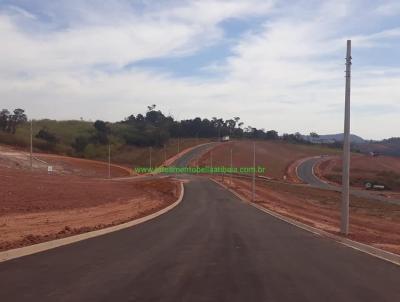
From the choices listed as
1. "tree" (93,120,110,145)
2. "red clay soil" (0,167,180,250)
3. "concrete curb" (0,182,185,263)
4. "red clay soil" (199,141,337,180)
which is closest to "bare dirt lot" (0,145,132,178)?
"red clay soil" (199,141,337,180)

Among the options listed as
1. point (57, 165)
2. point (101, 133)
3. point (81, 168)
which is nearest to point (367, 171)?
point (81, 168)

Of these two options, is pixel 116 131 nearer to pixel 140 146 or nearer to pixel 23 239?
pixel 140 146

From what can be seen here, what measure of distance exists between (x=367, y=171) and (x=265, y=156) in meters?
27.3

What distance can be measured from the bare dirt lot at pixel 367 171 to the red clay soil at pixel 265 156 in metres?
8.19

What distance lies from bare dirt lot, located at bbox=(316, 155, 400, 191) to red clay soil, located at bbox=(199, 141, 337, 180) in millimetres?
8192

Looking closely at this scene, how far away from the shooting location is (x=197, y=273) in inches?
489

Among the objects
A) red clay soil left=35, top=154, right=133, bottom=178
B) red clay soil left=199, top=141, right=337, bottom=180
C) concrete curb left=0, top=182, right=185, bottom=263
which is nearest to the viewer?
concrete curb left=0, top=182, right=185, bottom=263

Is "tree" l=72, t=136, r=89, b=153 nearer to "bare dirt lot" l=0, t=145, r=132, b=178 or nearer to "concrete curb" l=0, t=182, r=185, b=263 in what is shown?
"bare dirt lot" l=0, t=145, r=132, b=178

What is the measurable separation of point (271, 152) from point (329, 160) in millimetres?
14377

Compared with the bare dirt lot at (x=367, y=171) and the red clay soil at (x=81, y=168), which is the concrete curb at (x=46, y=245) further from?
the bare dirt lot at (x=367, y=171)

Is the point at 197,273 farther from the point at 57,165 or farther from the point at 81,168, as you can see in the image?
the point at 81,168

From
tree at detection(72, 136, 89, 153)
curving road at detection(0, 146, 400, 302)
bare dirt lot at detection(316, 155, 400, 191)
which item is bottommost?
bare dirt lot at detection(316, 155, 400, 191)

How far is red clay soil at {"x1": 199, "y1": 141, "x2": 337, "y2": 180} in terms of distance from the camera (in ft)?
445

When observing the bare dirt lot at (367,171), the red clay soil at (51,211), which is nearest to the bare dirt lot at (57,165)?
the red clay soil at (51,211)
